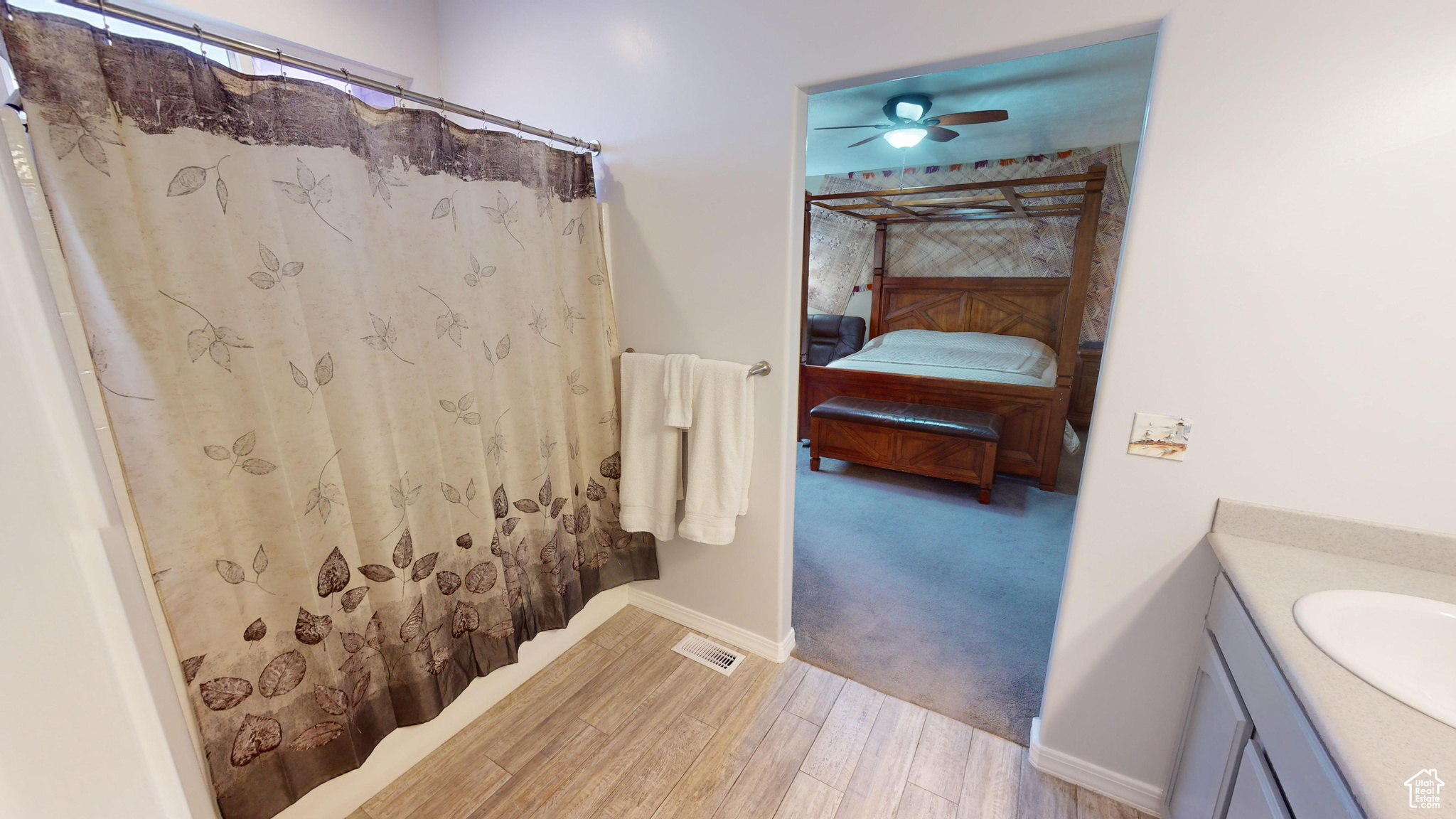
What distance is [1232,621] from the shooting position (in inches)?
45.8

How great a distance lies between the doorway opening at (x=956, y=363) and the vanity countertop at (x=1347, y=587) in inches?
36.5

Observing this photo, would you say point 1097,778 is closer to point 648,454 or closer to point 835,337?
point 648,454

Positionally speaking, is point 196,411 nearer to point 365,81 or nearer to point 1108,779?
point 365,81

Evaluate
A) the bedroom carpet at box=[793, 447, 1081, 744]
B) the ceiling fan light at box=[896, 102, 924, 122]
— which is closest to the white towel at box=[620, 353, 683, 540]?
the bedroom carpet at box=[793, 447, 1081, 744]

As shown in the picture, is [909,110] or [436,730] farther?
[909,110]

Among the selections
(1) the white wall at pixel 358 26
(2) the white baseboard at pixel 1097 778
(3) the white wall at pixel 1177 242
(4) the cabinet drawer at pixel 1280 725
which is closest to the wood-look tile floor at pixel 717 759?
(2) the white baseboard at pixel 1097 778

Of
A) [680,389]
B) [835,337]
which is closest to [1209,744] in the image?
[680,389]

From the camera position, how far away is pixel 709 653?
2100mm

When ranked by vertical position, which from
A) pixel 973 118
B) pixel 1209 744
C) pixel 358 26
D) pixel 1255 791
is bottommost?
pixel 1209 744

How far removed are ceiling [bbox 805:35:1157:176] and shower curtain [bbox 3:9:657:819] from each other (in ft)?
4.51

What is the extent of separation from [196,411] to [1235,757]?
2095mm

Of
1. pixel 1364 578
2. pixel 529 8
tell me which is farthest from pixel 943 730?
pixel 529 8

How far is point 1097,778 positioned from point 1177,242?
1.43 metres

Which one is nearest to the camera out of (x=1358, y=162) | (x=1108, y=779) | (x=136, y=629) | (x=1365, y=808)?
(x=136, y=629)
